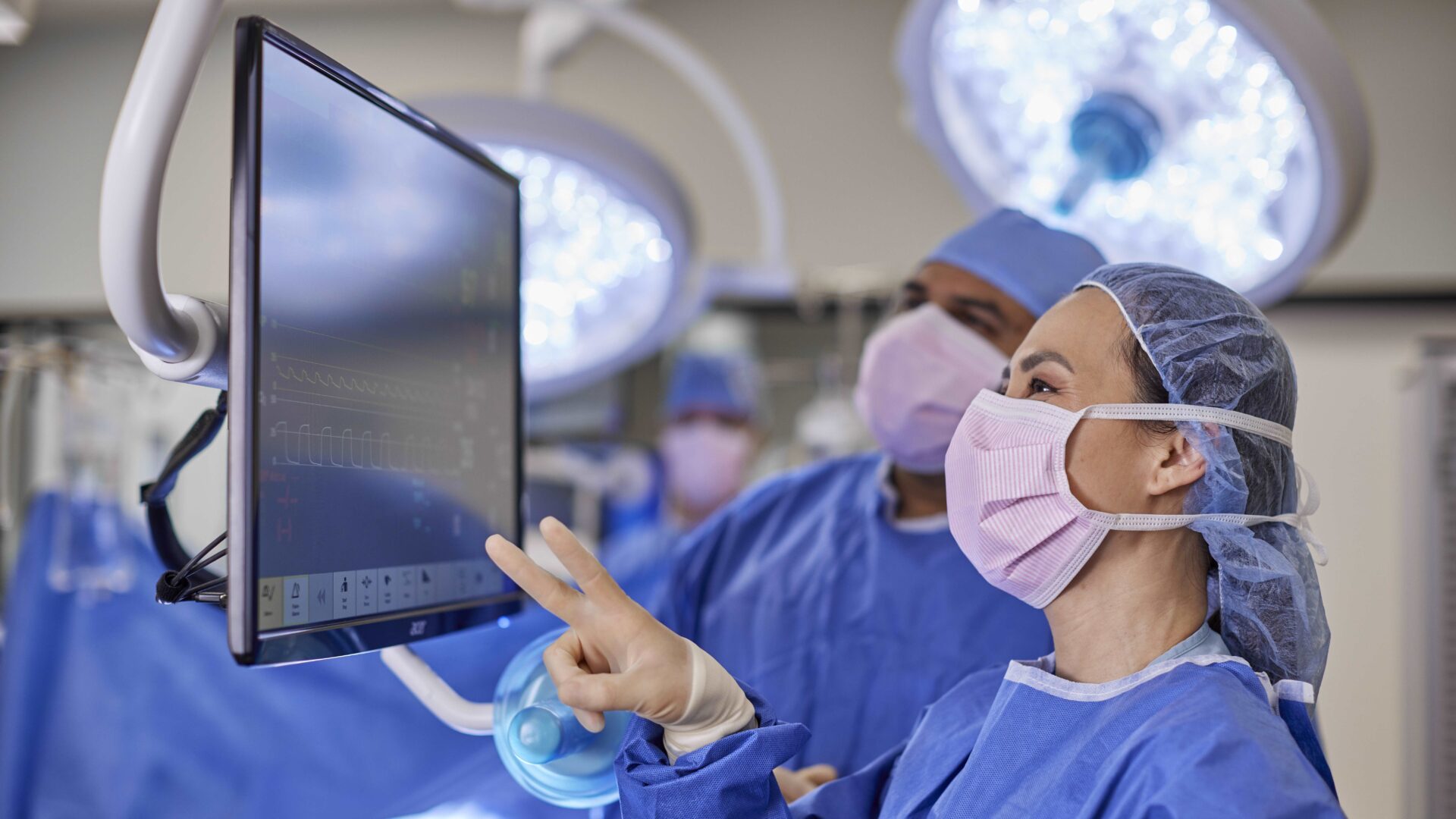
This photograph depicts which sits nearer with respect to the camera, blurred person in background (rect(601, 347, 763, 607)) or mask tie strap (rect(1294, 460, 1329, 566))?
mask tie strap (rect(1294, 460, 1329, 566))

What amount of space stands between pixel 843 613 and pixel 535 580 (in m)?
0.80

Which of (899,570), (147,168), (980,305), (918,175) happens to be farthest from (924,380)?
(918,175)

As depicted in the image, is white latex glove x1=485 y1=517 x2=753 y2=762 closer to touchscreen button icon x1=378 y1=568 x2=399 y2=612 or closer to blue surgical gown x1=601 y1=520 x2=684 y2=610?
touchscreen button icon x1=378 y1=568 x2=399 y2=612

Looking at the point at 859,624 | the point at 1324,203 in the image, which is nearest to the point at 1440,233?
the point at 1324,203

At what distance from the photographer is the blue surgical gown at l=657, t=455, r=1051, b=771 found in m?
1.52

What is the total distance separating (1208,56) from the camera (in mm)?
1312

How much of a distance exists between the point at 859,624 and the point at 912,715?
147 mm

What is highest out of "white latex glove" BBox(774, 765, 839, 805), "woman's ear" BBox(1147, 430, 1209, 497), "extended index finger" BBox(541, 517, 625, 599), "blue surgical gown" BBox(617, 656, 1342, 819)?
"woman's ear" BBox(1147, 430, 1209, 497)

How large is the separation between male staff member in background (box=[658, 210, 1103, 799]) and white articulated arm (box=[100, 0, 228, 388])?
99 centimetres

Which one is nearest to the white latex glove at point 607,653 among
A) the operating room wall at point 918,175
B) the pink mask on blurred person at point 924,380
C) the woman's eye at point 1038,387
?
the woman's eye at point 1038,387

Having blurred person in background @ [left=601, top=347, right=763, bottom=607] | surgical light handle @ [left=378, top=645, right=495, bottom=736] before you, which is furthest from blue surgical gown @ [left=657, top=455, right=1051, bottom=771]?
blurred person in background @ [left=601, top=347, right=763, bottom=607]

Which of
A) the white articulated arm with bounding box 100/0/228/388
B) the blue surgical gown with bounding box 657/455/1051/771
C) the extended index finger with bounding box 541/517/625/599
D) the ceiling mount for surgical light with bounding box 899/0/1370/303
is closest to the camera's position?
the white articulated arm with bounding box 100/0/228/388

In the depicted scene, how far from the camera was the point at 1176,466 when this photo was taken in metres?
1.06

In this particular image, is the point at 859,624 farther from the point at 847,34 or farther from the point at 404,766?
the point at 847,34
